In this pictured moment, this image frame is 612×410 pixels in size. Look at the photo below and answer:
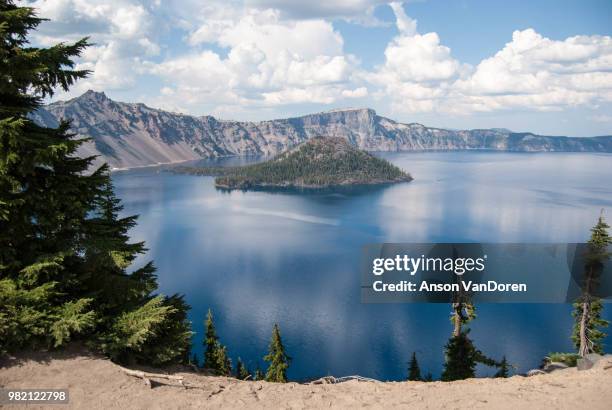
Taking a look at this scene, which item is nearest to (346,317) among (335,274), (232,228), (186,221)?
(335,274)

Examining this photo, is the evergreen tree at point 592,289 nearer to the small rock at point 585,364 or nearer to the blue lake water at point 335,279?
the small rock at point 585,364

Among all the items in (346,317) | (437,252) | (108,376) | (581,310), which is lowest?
(346,317)

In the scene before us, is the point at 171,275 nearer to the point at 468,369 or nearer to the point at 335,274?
the point at 335,274

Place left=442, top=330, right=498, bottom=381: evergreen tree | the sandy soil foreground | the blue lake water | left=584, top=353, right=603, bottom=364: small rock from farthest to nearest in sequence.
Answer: the blue lake water < left=442, top=330, right=498, bottom=381: evergreen tree < left=584, top=353, right=603, bottom=364: small rock < the sandy soil foreground

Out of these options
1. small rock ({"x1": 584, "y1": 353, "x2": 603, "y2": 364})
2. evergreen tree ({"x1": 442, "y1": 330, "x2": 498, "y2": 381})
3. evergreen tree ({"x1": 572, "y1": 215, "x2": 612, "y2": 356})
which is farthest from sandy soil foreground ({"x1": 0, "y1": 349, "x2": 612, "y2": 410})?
evergreen tree ({"x1": 572, "y1": 215, "x2": 612, "y2": 356})

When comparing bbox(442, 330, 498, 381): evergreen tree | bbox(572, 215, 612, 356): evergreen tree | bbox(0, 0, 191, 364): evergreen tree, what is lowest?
bbox(442, 330, 498, 381): evergreen tree

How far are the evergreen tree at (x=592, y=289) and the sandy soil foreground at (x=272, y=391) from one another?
1866 cm

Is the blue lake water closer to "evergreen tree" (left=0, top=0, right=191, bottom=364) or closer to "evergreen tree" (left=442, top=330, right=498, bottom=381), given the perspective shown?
"evergreen tree" (left=442, top=330, right=498, bottom=381)

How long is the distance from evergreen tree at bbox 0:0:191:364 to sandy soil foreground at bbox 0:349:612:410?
80 centimetres

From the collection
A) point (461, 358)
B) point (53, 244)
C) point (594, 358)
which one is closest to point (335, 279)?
point (461, 358)

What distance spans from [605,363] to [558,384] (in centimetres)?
232

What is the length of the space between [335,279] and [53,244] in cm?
8204

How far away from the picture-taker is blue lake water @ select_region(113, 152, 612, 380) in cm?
6406

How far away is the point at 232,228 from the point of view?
490ft
